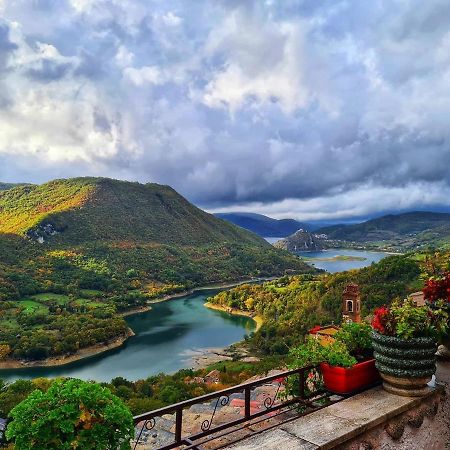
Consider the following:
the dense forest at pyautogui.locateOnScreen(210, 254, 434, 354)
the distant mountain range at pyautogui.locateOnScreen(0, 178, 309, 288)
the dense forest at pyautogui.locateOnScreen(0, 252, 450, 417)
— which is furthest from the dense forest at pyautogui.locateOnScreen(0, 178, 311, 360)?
the dense forest at pyautogui.locateOnScreen(210, 254, 434, 354)

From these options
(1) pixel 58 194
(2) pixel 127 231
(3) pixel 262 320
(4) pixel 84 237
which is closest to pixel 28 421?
(3) pixel 262 320

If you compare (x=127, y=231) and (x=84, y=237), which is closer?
(x=84, y=237)

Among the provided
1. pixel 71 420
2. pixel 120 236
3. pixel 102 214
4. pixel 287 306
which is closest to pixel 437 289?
pixel 71 420

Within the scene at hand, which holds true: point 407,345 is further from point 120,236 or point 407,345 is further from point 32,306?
point 120,236

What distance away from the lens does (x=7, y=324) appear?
175 ft

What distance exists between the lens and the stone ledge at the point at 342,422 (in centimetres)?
231

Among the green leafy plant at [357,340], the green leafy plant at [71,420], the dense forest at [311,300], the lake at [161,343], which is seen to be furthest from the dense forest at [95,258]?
the green leafy plant at [71,420]

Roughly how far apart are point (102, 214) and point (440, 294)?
128 metres

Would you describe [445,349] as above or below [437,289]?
below

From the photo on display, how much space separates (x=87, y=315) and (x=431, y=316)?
61.4 meters

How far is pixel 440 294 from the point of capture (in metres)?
3.16

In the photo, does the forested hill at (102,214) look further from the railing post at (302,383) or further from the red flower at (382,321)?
the red flower at (382,321)

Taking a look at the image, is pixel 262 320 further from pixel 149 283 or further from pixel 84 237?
pixel 84 237

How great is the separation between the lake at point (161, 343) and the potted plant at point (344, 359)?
Result: 3902 cm
